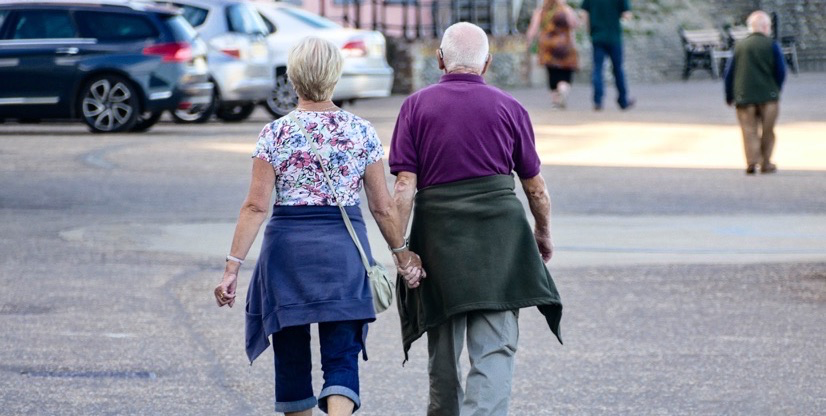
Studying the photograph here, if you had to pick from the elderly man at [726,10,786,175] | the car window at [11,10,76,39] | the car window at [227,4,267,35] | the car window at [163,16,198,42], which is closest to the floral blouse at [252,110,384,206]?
the elderly man at [726,10,786,175]

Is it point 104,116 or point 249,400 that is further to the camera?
point 104,116

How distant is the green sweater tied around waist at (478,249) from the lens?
532 cm

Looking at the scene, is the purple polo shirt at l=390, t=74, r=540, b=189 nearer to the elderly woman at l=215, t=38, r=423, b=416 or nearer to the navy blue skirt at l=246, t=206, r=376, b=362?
the elderly woman at l=215, t=38, r=423, b=416

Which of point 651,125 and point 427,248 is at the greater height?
point 427,248

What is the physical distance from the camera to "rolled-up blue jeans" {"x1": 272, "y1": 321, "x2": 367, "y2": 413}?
5133mm

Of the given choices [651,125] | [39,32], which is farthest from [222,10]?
[651,125]

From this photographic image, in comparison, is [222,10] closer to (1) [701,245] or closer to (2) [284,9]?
(2) [284,9]

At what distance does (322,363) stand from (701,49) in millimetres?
32717

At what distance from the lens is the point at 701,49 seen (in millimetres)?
37000

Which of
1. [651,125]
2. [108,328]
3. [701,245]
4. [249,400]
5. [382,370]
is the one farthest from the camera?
[651,125]

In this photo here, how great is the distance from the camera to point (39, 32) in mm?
20047

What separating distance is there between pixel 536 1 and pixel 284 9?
12189mm

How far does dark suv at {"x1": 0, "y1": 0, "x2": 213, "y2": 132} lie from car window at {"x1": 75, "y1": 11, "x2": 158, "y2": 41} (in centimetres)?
1

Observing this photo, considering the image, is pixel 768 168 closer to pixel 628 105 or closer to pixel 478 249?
pixel 628 105
